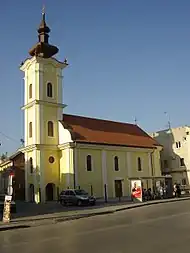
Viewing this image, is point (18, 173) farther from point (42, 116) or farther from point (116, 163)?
point (116, 163)

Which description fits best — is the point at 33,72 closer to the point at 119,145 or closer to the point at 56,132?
the point at 56,132

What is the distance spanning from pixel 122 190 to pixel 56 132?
11672mm

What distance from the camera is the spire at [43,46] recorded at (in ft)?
153

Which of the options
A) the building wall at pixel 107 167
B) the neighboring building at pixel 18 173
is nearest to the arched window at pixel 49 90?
the building wall at pixel 107 167

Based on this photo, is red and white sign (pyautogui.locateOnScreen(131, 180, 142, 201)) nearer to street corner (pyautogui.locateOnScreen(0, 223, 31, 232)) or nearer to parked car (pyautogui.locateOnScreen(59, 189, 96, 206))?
parked car (pyautogui.locateOnScreen(59, 189, 96, 206))

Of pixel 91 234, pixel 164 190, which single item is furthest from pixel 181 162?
pixel 91 234

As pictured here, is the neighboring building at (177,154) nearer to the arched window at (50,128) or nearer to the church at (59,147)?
the church at (59,147)

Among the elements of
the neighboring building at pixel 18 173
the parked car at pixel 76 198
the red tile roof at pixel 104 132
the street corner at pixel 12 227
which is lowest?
the street corner at pixel 12 227

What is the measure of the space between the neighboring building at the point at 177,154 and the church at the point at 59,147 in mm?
8788

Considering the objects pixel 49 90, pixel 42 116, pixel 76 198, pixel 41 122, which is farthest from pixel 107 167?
pixel 49 90

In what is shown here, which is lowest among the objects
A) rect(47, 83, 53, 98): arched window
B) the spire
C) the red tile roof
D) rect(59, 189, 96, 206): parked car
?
rect(59, 189, 96, 206): parked car

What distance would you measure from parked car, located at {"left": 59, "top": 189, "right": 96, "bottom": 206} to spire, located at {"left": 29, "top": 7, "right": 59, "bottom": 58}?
63.9ft

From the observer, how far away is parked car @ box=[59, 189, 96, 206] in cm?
3431

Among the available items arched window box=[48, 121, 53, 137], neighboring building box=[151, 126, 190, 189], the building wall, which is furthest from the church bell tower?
neighboring building box=[151, 126, 190, 189]
